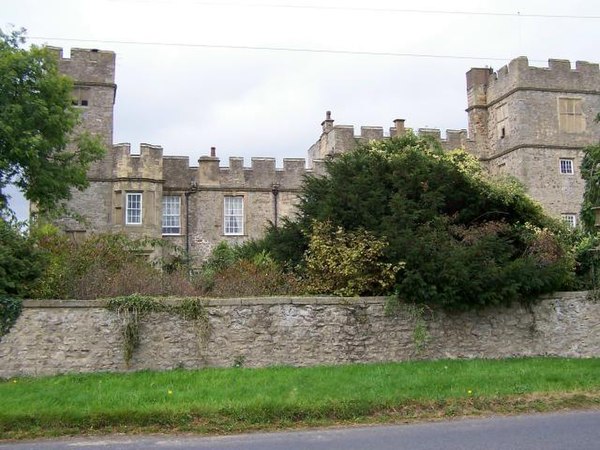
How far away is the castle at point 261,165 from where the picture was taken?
32.8m

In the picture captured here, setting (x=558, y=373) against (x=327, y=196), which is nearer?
(x=558, y=373)

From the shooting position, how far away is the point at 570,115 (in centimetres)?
3681

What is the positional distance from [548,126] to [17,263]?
31181 millimetres

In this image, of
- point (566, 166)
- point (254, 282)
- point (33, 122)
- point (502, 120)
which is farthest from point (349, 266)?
point (502, 120)

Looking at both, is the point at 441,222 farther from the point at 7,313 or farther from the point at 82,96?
the point at 82,96

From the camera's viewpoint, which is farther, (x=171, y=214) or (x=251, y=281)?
(x=171, y=214)

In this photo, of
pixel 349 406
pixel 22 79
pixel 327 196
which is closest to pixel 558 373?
pixel 349 406

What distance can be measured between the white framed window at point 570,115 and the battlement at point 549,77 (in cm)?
68

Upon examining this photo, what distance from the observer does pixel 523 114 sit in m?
36.0

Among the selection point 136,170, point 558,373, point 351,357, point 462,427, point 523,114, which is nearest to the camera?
point 462,427

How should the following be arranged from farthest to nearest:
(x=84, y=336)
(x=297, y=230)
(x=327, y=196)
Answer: (x=297, y=230)
(x=327, y=196)
(x=84, y=336)

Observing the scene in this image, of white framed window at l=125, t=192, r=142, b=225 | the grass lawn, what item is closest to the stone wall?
the grass lawn

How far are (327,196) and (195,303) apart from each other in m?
4.84

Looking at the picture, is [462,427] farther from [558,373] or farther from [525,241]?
[525,241]
